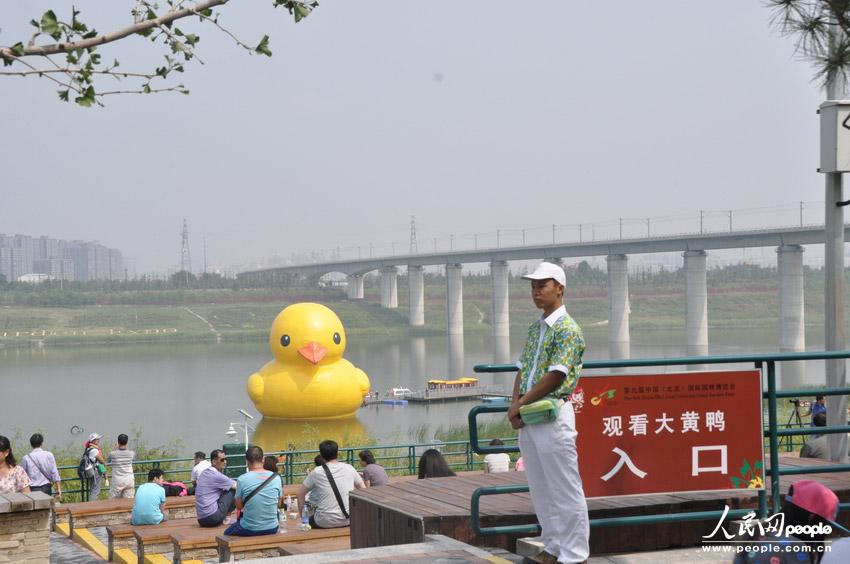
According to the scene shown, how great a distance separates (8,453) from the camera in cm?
955

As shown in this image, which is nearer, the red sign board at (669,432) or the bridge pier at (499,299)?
the red sign board at (669,432)

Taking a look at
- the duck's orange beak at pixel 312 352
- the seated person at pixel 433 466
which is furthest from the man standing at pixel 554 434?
the duck's orange beak at pixel 312 352

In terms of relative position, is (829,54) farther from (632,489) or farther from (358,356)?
(358,356)

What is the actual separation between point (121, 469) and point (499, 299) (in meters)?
70.9

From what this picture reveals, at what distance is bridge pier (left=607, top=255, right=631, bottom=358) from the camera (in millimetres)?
72812

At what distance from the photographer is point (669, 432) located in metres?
5.96

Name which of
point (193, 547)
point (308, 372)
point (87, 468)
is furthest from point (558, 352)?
point (308, 372)

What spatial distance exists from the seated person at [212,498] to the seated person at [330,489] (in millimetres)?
1301

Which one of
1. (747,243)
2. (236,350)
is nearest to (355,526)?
(747,243)

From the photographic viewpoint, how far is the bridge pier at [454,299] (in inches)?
3371

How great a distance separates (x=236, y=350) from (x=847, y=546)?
80.7m

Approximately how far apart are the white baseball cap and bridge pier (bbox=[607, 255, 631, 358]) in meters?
67.3

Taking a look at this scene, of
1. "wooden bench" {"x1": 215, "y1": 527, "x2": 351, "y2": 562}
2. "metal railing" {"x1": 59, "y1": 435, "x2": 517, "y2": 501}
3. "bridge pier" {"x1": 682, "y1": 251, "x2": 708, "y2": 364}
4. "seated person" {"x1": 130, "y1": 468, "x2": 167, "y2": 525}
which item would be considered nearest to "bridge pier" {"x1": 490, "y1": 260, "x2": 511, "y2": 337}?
"bridge pier" {"x1": 682, "y1": 251, "x2": 708, "y2": 364}

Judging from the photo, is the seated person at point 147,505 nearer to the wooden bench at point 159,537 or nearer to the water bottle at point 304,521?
the wooden bench at point 159,537
